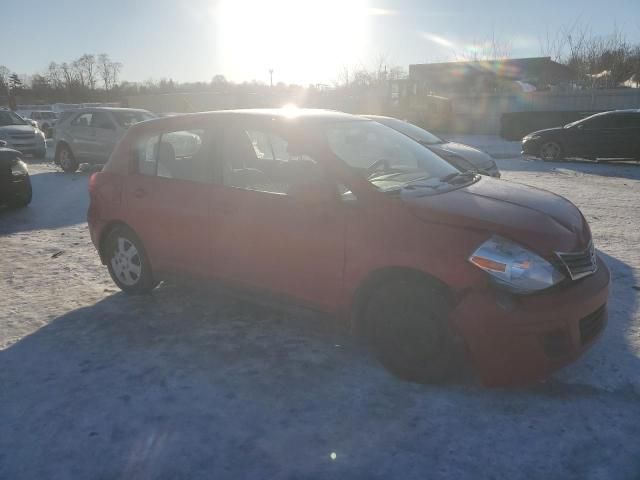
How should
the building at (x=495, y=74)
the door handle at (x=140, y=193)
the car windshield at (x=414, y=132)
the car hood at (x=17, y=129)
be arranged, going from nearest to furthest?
the door handle at (x=140, y=193), the car windshield at (x=414, y=132), the car hood at (x=17, y=129), the building at (x=495, y=74)

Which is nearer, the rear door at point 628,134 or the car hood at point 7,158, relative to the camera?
the car hood at point 7,158

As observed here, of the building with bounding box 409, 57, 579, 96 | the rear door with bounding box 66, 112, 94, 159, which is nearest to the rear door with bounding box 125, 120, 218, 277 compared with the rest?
the rear door with bounding box 66, 112, 94, 159

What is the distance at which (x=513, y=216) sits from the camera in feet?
10.4

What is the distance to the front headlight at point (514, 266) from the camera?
2.90 m

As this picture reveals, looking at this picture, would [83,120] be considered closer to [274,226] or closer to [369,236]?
[274,226]

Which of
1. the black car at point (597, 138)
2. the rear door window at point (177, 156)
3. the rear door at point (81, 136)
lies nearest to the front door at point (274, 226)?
the rear door window at point (177, 156)

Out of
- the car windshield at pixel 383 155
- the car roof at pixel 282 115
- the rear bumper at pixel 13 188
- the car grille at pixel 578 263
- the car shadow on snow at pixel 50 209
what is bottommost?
the car shadow on snow at pixel 50 209

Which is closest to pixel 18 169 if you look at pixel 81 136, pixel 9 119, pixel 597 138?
pixel 81 136

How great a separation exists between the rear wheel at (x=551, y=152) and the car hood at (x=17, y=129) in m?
16.3

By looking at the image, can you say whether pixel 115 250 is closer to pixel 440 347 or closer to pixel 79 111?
pixel 440 347

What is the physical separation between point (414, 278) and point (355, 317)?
490 mm

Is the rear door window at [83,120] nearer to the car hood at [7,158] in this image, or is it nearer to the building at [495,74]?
Result: the car hood at [7,158]

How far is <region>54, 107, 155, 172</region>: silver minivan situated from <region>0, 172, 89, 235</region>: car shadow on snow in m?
1.52

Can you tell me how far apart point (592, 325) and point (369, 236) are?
137 centimetres
